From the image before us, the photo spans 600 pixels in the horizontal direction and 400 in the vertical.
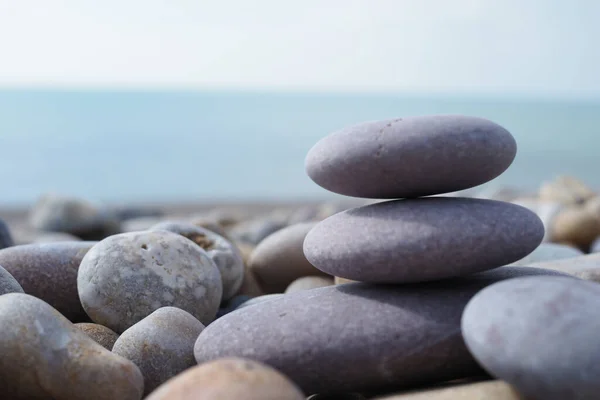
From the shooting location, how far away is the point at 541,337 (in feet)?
5.63

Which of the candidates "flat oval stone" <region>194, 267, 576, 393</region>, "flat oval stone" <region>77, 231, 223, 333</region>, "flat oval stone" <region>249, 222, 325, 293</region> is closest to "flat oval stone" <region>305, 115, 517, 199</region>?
"flat oval stone" <region>194, 267, 576, 393</region>

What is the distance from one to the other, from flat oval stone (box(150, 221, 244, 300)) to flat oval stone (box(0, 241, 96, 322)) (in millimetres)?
570

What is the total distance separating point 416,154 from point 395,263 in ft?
1.31

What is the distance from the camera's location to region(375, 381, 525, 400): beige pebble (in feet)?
6.31

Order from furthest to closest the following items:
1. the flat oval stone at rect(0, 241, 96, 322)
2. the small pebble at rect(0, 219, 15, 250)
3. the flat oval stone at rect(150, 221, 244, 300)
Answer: the small pebble at rect(0, 219, 15, 250) < the flat oval stone at rect(150, 221, 244, 300) < the flat oval stone at rect(0, 241, 96, 322)

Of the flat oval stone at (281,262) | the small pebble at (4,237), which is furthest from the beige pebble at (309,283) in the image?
the small pebble at (4,237)

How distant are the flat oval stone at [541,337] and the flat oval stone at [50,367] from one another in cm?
113

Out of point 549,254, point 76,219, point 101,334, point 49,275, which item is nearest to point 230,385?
point 101,334

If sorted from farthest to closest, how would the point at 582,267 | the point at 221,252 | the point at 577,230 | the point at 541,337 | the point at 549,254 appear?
the point at 577,230 < the point at 549,254 < the point at 221,252 < the point at 582,267 < the point at 541,337

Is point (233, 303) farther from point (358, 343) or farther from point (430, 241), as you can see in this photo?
point (430, 241)

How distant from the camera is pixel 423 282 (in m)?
2.50

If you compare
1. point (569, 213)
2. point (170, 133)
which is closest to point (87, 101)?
point (170, 133)

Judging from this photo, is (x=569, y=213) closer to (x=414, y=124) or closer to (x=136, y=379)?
(x=414, y=124)

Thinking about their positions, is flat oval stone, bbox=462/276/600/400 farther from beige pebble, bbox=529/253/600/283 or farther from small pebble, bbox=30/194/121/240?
small pebble, bbox=30/194/121/240
